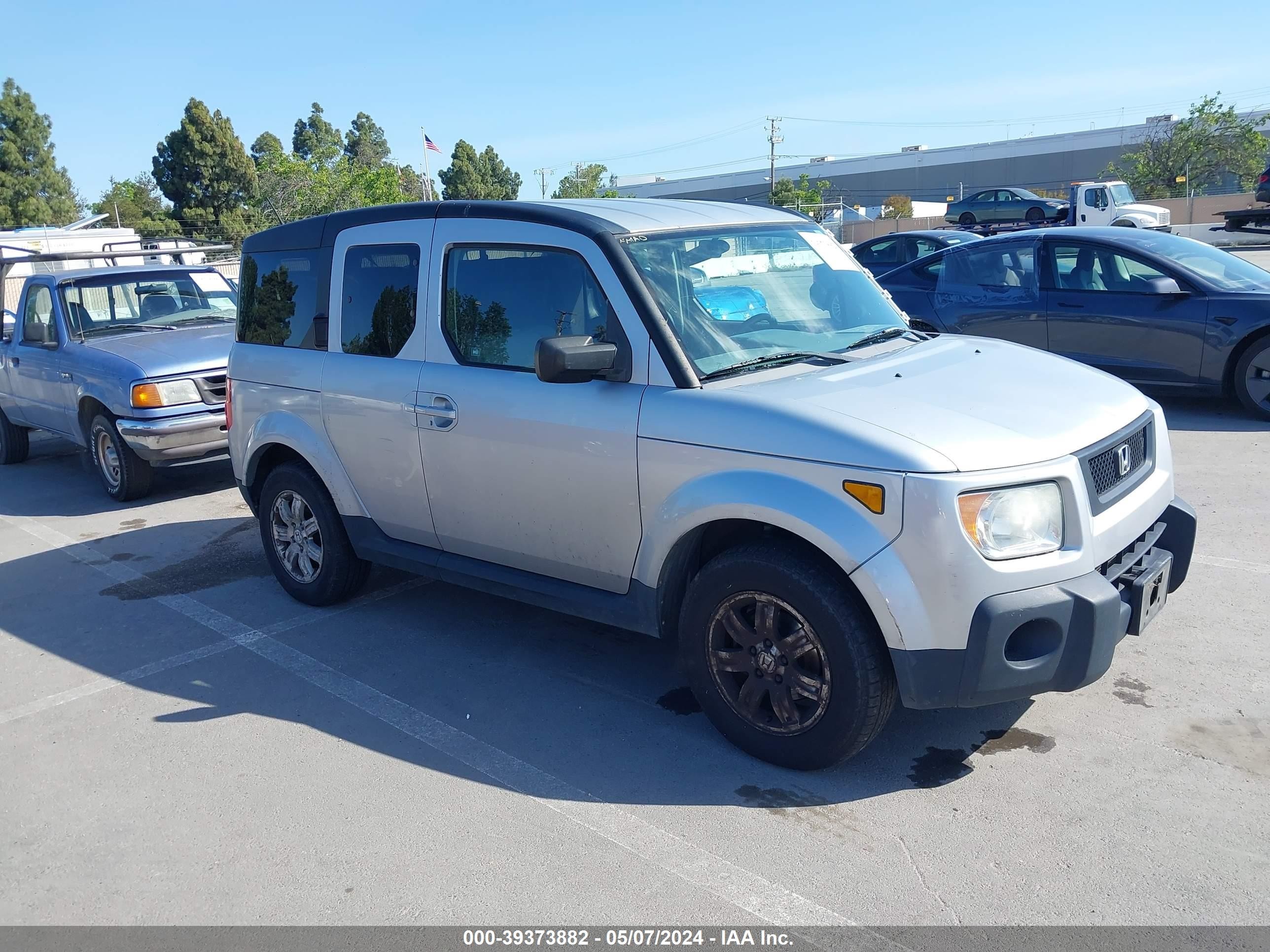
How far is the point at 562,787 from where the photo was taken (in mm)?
3863

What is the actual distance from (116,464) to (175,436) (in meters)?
0.82

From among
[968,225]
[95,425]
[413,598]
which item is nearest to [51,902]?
[413,598]

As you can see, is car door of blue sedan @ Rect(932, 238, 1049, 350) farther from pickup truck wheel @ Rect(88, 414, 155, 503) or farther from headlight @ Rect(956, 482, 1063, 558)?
pickup truck wheel @ Rect(88, 414, 155, 503)

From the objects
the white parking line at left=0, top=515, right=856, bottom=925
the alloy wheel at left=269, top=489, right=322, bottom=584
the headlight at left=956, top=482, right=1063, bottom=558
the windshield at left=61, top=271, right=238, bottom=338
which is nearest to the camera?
the white parking line at left=0, top=515, right=856, bottom=925

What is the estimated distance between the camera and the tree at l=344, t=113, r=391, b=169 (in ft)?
338

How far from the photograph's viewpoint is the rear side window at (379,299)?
5031 mm

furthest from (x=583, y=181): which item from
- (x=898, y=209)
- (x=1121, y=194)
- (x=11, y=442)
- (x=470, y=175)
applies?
(x=11, y=442)

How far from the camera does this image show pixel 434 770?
4.04m

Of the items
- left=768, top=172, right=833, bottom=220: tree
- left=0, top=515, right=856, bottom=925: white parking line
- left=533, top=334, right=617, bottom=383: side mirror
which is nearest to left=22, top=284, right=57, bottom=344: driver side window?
left=0, top=515, right=856, bottom=925: white parking line

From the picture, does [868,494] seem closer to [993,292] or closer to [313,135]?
[993,292]

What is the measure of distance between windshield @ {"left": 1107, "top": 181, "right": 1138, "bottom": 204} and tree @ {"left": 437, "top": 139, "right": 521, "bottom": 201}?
146 feet

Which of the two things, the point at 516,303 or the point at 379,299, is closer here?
the point at 516,303

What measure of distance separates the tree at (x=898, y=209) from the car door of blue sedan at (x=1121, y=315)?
48966mm

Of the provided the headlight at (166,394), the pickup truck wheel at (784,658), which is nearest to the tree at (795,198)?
the headlight at (166,394)
